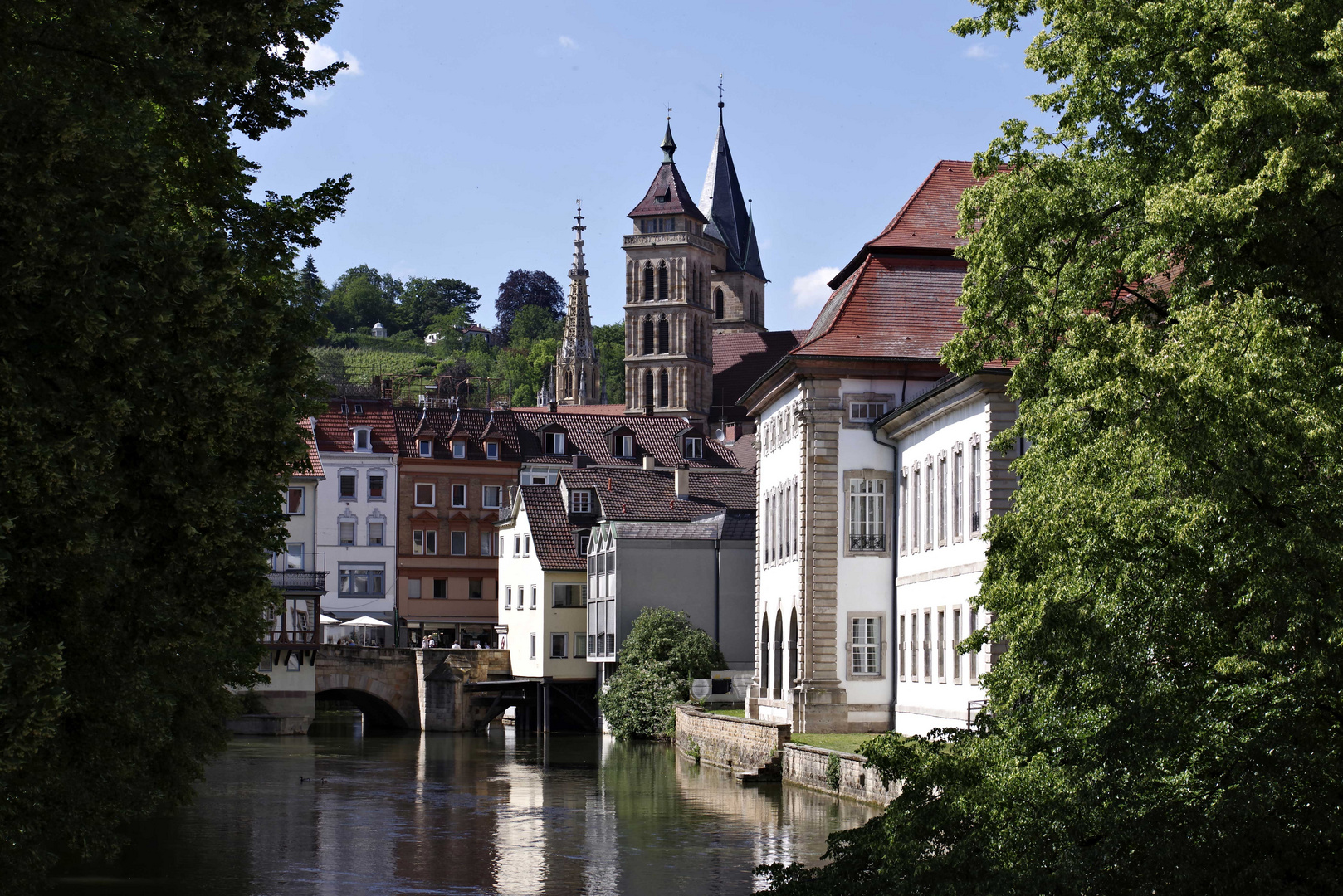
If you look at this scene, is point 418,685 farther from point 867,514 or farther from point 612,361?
point 612,361

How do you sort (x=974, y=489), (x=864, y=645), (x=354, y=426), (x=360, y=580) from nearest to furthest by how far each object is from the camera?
(x=974, y=489), (x=864, y=645), (x=360, y=580), (x=354, y=426)

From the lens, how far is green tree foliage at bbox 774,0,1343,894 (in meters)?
13.4

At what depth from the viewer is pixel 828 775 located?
32.8m

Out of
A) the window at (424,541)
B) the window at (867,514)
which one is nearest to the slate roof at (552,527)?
the window at (424,541)

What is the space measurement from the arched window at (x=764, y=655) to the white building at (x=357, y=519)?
32.7 metres

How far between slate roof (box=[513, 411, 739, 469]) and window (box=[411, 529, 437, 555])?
294 inches

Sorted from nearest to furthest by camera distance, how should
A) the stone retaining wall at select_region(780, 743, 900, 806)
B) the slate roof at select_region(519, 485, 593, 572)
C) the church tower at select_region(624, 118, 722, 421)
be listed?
the stone retaining wall at select_region(780, 743, 900, 806) < the slate roof at select_region(519, 485, 593, 572) < the church tower at select_region(624, 118, 722, 421)

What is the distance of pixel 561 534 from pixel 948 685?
3358cm

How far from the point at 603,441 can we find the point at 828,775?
186ft

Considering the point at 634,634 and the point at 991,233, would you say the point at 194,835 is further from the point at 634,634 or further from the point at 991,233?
the point at 634,634

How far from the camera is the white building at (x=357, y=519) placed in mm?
78062

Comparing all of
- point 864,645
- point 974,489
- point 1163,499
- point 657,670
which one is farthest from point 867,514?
point 1163,499

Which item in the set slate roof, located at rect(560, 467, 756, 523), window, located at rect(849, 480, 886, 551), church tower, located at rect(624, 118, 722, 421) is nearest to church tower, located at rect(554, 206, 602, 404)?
church tower, located at rect(624, 118, 722, 421)

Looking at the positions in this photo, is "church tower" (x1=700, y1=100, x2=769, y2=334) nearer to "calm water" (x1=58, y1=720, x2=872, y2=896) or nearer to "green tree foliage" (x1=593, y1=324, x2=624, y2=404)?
"green tree foliage" (x1=593, y1=324, x2=624, y2=404)
